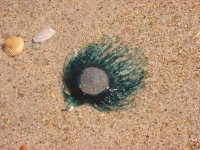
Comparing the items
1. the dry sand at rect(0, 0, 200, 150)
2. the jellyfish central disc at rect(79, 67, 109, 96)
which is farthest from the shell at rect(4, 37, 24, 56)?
the jellyfish central disc at rect(79, 67, 109, 96)

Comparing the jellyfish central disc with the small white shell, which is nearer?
the jellyfish central disc

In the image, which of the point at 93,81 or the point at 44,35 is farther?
the point at 44,35

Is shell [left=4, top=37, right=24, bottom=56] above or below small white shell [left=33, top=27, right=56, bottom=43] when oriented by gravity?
below

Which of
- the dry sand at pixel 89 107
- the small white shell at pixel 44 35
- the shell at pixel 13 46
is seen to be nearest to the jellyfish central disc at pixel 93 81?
the dry sand at pixel 89 107

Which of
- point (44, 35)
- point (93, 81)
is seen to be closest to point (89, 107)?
point (93, 81)

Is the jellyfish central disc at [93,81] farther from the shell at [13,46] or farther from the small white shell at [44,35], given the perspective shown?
the shell at [13,46]

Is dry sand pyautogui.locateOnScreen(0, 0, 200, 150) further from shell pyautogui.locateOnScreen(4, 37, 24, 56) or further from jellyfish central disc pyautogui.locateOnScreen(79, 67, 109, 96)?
jellyfish central disc pyautogui.locateOnScreen(79, 67, 109, 96)

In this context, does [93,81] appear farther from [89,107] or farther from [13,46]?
[13,46]
